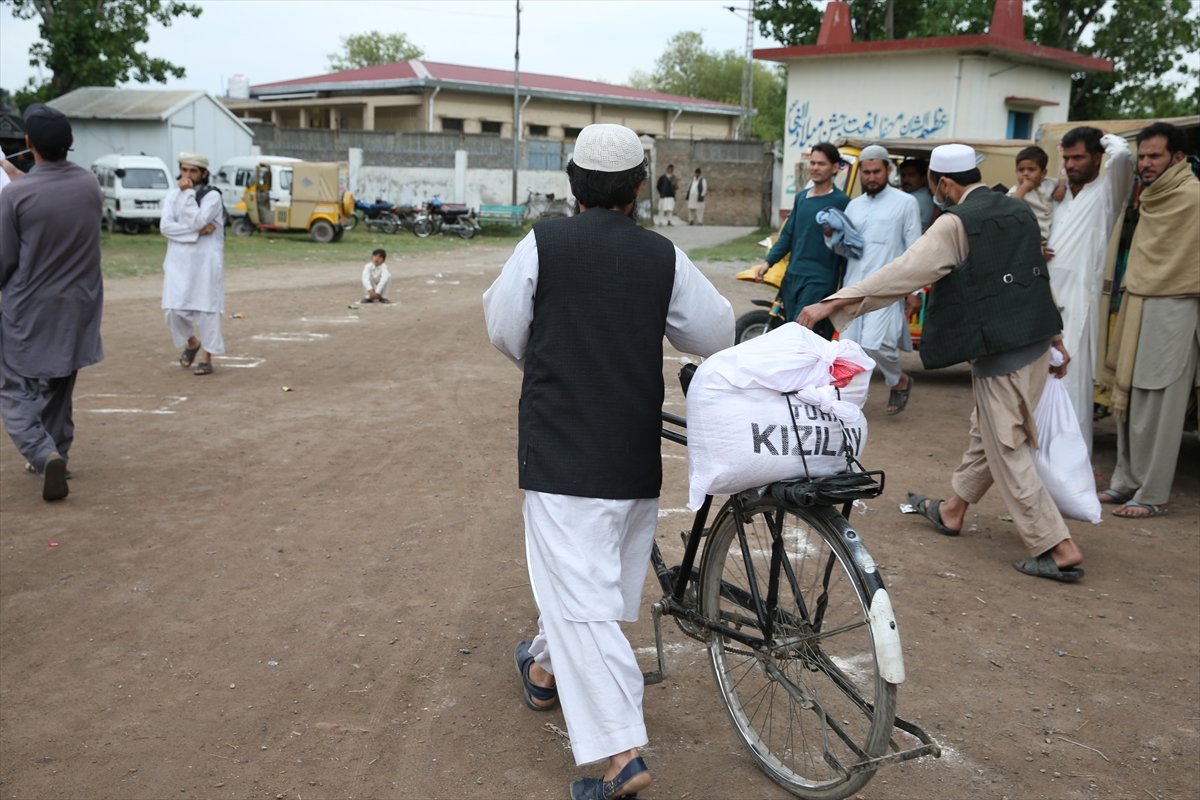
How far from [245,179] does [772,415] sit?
83.7ft

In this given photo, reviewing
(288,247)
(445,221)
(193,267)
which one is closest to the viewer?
(193,267)

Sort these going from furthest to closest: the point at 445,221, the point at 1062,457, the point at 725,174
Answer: the point at 725,174 < the point at 445,221 < the point at 1062,457

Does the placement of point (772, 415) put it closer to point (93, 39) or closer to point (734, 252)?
point (734, 252)

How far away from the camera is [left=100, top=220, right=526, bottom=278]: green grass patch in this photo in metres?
19.2

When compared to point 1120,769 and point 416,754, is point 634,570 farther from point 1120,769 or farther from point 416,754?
point 1120,769

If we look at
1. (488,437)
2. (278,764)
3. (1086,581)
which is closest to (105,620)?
(278,764)

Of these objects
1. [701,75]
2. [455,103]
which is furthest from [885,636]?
[701,75]

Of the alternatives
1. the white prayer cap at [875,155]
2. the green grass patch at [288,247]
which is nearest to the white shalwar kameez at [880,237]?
the white prayer cap at [875,155]

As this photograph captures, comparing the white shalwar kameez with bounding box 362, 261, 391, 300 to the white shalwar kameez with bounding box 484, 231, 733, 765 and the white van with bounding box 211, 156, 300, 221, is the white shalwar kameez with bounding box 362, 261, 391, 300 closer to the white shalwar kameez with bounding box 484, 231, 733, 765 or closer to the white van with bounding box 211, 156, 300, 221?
the white van with bounding box 211, 156, 300, 221

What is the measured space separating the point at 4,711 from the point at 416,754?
1.38 meters

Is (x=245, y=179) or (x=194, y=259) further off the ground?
(x=245, y=179)

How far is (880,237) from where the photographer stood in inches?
303

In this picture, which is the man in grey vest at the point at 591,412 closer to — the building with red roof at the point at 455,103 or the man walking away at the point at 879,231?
the man walking away at the point at 879,231

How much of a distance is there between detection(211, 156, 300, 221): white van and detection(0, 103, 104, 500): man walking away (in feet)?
63.3
